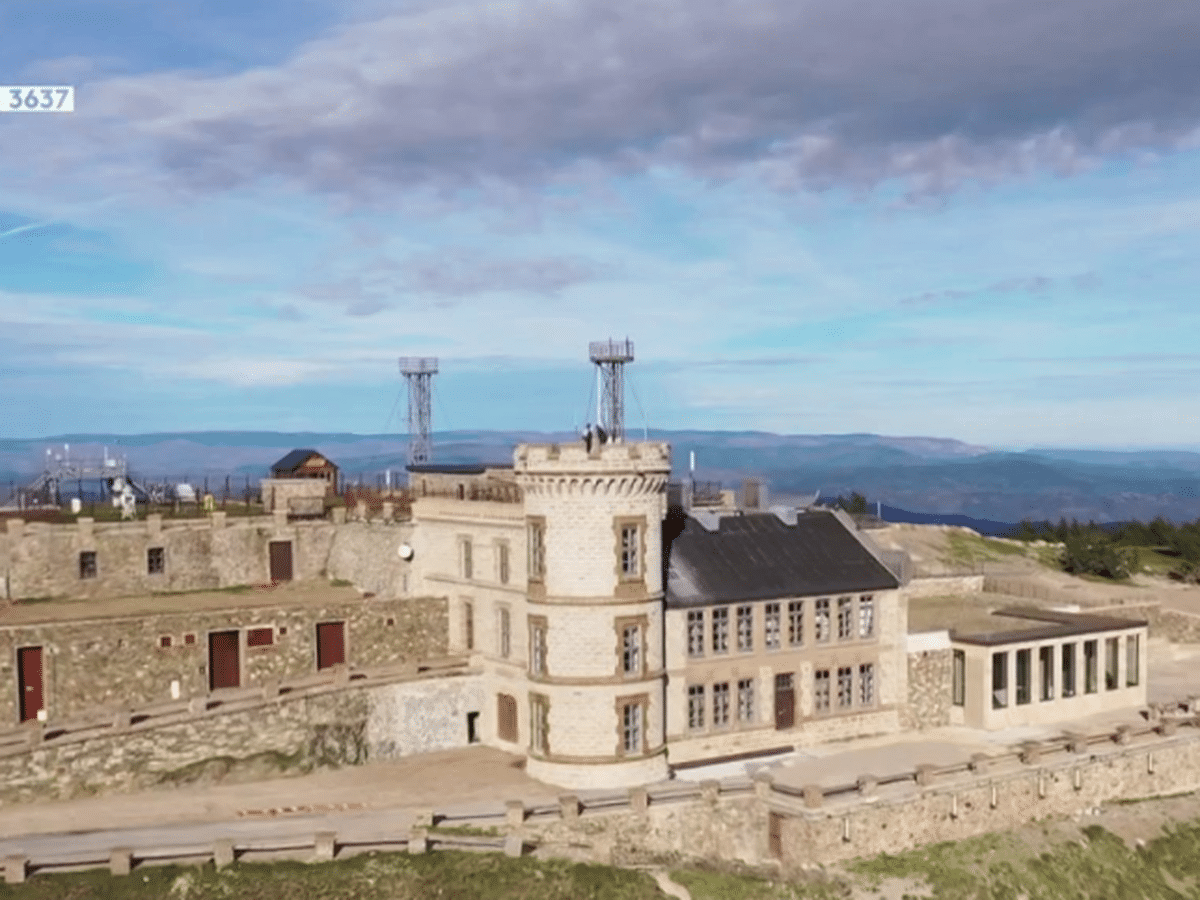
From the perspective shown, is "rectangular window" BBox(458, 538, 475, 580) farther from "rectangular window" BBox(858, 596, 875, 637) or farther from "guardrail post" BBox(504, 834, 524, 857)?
"guardrail post" BBox(504, 834, 524, 857)

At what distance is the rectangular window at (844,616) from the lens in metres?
46.9

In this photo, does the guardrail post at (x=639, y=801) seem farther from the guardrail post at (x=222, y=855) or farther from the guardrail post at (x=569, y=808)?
the guardrail post at (x=222, y=855)

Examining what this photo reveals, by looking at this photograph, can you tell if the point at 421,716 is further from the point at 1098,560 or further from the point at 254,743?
→ the point at 1098,560

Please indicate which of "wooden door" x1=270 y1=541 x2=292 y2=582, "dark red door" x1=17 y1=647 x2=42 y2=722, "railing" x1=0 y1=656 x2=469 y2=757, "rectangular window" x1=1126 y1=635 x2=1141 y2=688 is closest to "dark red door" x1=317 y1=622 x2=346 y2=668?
"railing" x1=0 y1=656 x2=469 y2=757

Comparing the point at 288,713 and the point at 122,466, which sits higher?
the point at 122,466

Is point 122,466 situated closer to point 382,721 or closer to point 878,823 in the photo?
point 382,721

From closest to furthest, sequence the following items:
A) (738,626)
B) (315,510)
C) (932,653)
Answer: (738,626) → (932,653) → (315,510)

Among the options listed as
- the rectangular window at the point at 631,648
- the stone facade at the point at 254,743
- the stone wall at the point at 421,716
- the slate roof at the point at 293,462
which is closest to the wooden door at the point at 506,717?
the stone wall at the point at 421,716

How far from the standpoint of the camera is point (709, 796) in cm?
3825

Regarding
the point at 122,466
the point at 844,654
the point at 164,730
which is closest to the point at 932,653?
the point at 844,654

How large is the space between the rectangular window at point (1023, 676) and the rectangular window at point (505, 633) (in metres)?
18.1

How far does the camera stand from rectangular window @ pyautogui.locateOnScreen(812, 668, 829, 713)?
46.0m

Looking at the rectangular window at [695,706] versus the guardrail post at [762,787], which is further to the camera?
the rectangular window at [695,706]

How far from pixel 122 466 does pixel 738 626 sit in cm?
3103
